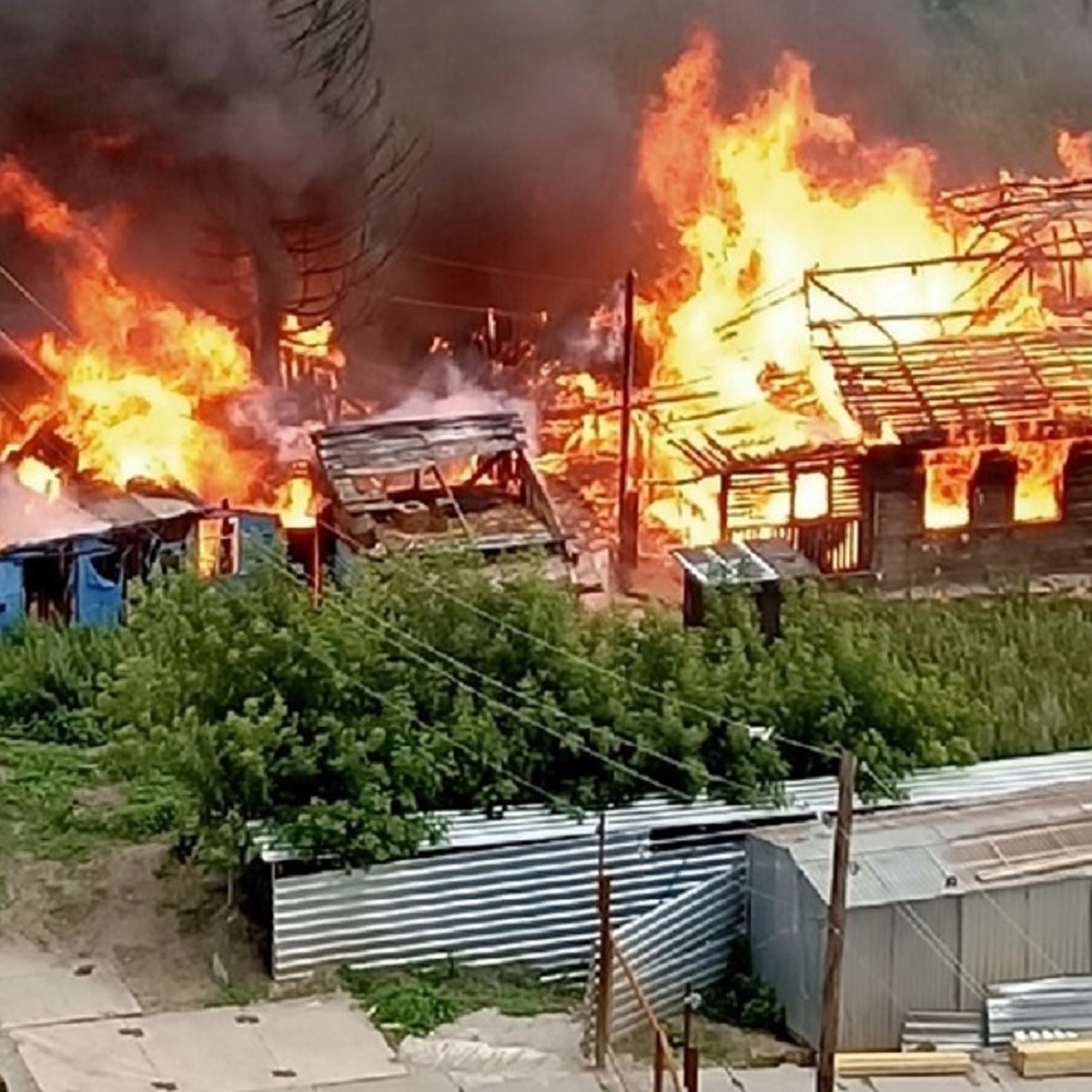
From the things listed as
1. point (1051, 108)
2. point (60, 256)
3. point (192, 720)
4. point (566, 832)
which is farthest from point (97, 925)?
point (1051, 108)

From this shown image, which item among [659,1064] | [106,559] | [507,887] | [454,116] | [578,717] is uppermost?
[454,116]

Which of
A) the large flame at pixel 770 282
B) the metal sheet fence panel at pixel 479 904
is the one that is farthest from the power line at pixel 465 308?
the metal sheet fence panel at pixel 479 904

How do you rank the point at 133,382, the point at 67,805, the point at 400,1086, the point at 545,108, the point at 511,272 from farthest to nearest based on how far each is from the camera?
the point at 511,272, the point at 545,108, the point at 133,382, the point at 67,805, the point at 400,1086

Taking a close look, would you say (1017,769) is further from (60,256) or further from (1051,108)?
(1051,108)

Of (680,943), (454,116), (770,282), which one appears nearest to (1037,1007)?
(680,943)

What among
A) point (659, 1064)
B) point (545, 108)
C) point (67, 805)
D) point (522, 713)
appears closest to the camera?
point (659, 1064)

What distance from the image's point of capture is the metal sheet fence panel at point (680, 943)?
20.4 m

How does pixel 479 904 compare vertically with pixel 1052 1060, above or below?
above

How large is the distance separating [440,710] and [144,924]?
Result: 9.11 feet

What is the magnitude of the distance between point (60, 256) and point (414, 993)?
55.9ft

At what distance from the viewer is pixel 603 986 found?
63.7 feet

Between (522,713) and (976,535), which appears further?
(976,535)

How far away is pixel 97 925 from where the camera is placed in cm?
2173

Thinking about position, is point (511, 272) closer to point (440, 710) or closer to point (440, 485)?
point (440, 485)
